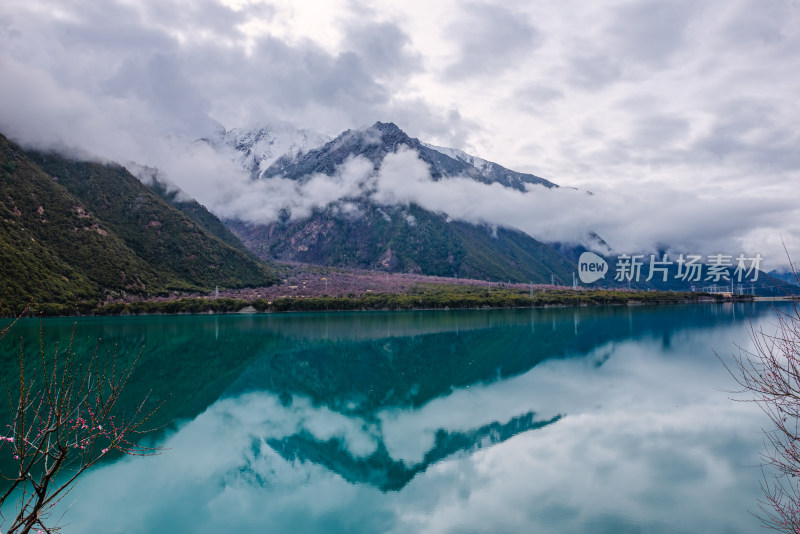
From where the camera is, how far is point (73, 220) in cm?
8862

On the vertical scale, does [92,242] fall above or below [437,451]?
above

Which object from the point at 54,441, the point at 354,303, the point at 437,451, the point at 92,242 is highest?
the point at 92,242

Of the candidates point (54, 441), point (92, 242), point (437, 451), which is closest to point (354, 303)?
point (92, 242)

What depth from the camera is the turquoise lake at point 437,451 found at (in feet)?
37.0

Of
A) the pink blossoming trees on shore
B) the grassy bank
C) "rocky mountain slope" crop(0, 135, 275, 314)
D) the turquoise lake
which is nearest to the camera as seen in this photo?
the pink blossoming trees on shore

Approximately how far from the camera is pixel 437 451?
15.5m

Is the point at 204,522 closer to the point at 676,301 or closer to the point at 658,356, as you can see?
the point at 658,356

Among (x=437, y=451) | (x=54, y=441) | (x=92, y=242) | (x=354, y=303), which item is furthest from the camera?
(x=354, y=303)

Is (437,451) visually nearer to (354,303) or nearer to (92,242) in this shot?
(354,303)

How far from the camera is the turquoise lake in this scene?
37.0 ft

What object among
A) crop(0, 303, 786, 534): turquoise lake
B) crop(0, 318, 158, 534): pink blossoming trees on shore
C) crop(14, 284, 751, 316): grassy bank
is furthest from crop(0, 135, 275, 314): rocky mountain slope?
crop(0, 318, 158, 534): pink blossoming trees on shore

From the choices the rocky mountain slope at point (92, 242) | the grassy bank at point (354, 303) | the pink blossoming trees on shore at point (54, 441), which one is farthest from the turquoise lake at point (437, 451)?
the grassy bank at point (354, 303)

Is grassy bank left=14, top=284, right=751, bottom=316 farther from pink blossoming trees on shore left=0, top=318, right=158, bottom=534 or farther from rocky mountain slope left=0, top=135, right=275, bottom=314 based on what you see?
pink blossoming trees on shore left=0, top=318, right=158, bottom=534

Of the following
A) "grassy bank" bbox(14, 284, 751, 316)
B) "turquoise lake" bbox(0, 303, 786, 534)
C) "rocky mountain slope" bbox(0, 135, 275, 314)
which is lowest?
"turquoise lake" bbox(0, 303, 786, 534)
